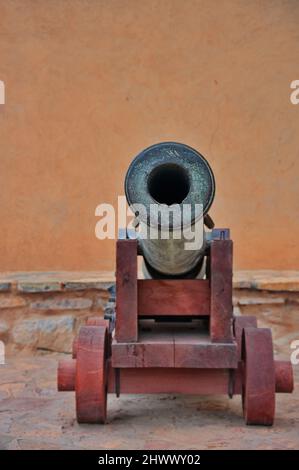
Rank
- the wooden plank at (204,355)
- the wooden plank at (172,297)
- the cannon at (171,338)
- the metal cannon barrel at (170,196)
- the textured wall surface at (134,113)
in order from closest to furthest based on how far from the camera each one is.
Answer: the metal cannon barrel at (170,196) → the cannon at (171,338) → the wooden plank at (204,355) → the wooden plank at (172,297) → the textured wall surface at (134,113)

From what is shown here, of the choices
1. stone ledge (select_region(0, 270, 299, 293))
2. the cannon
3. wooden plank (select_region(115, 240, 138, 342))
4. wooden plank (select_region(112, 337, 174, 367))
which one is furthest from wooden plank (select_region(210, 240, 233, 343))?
stone ledge (select_region(0, 270, 299, 293))

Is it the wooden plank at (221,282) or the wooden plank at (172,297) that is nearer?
the wooden plank at (221,282)

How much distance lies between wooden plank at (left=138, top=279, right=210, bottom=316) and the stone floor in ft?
1.87

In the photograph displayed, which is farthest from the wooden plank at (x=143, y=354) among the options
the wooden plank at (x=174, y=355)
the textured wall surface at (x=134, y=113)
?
the textured wall surface at (x=134, y=113)

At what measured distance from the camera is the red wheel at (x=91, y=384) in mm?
3107

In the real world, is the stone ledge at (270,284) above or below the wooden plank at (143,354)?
above

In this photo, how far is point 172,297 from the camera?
336 centimetres

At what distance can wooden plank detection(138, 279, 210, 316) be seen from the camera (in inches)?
131

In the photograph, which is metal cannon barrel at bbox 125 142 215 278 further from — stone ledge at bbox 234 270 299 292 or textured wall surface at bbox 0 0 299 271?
textured wall surface at bbox 0 0 299 271

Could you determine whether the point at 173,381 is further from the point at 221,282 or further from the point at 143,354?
the point at 221,282

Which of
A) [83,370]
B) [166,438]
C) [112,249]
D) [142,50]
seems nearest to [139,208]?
[83,370]

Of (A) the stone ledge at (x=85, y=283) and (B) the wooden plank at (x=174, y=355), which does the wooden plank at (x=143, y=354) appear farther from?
(A) the stone ledge at (x=85, y=283)

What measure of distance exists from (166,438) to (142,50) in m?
4.04
